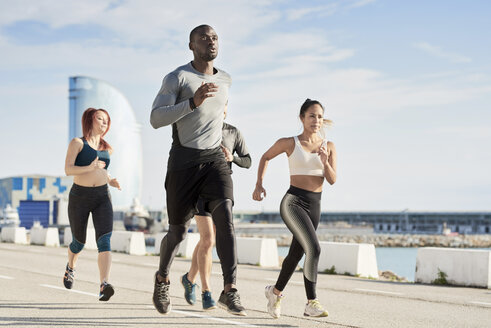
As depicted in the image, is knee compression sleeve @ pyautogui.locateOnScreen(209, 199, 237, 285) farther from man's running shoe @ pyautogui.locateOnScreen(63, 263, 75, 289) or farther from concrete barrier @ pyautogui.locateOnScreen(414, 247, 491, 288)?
concrete barrier @ pyautogui.locateOnScreen(414, 247, 491, 288)

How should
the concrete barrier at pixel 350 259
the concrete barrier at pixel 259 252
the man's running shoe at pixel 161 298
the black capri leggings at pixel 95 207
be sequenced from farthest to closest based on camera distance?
the concrete barrier at pixel 259 252 → the concrete barrier at pixel 350 259 → the black capri leggings at pixel 95 207 → the man's running shoe at pixel 161 298

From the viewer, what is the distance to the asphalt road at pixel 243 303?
6879 mm

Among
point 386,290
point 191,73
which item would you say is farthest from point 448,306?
point 191,73

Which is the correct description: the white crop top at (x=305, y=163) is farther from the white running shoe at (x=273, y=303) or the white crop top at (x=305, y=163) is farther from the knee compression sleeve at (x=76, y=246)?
the knee compression sleeve at (x=76, y=246)

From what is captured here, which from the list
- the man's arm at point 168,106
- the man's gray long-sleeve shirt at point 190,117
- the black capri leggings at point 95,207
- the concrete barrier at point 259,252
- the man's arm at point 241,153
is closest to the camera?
the man's arm at point 168,106

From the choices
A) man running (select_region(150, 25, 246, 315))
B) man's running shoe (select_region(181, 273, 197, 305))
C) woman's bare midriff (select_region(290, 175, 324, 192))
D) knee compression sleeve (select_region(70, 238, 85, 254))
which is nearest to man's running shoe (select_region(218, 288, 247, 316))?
man running (select_region(150, 25, 246, 315))

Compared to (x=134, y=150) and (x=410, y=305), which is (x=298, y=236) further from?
(x=134, y=150)

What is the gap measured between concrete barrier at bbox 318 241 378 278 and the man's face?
9.87 meters

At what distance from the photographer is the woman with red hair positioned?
7.96 metres

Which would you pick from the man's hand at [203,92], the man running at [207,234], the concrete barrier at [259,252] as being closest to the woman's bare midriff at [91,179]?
the man running at [207,234]

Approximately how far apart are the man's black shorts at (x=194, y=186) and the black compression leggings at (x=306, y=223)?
0.69 m

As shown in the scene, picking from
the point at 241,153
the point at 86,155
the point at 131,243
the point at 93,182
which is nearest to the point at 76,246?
the point at 93,182

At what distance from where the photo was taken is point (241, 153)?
8000 mm

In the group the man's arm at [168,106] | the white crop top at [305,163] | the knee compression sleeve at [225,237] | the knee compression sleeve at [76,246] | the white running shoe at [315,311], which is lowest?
the white running shoe at [315,311]
